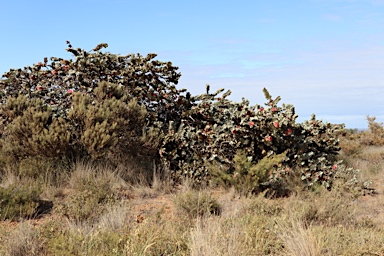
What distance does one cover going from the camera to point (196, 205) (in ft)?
21.3

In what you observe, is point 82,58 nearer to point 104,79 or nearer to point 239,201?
point 104,79

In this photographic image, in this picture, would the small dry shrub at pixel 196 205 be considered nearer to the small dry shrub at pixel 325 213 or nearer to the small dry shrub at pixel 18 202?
the small dry shrub at pixel 325 213

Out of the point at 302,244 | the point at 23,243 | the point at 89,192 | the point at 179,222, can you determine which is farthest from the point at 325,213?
the point at 23,243

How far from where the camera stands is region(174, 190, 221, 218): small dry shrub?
6403 mm

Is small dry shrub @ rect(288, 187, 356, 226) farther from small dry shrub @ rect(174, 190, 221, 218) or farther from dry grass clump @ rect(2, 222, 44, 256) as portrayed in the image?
dry grass clump @ rect(2, 222, 44, 256)

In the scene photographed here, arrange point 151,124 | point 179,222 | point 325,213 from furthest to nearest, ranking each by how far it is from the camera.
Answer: point 151,124 → point 325,213 → point 179,222

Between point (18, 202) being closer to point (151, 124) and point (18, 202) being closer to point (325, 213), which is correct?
point (151, 124)

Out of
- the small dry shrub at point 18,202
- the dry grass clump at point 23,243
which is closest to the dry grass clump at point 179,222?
the dry grass clump at point 23,243

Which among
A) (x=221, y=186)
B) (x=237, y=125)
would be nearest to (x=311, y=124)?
(x=237, y=125)

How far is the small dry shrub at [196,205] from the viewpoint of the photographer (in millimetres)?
6403

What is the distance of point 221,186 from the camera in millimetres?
8453

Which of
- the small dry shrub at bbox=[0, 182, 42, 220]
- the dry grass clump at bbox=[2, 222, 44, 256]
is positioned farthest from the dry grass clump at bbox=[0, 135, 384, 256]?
the small dry shrub at bbox=[0, 182, 42, 220]

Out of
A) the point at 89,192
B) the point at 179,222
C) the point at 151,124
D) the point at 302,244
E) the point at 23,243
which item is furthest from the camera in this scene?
the point at 151,124

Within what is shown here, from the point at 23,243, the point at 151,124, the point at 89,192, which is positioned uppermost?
the point at 151,124
